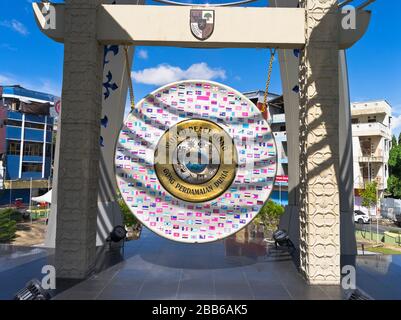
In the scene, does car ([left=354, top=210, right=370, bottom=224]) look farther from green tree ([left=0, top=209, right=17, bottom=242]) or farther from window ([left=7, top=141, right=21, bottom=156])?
window ([left=7, top=141, right=21, bottom=156])

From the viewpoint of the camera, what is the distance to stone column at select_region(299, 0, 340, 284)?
27.1ft

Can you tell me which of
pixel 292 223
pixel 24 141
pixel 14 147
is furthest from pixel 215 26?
pixel 24 141

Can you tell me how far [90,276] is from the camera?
848 centimetres

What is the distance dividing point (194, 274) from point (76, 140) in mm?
4856

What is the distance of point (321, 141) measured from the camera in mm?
8359

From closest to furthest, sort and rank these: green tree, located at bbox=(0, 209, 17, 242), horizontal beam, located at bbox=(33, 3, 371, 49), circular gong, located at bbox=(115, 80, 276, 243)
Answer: horizontal beam, located at bbox=(33, 3, 371, 49)
circular gong, located at bbox=(115, 80, 276, 243)
green tree, located at bbox=(0, 209, 17, 242)

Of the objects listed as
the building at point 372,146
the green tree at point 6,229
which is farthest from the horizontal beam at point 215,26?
the building at point 372,146

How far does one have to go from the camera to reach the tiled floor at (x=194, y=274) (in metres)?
7.30

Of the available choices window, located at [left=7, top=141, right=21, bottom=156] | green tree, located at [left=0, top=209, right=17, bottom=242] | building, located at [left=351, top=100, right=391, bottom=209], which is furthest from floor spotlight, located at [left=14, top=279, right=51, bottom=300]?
window, located at [left=7, top=141, right=21, bottom=156]

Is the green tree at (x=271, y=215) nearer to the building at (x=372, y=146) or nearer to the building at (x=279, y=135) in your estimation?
the building at (x=279, y=135)

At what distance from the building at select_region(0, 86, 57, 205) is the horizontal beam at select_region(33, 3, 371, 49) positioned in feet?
126

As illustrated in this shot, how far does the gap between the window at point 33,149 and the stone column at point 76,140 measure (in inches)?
1709
